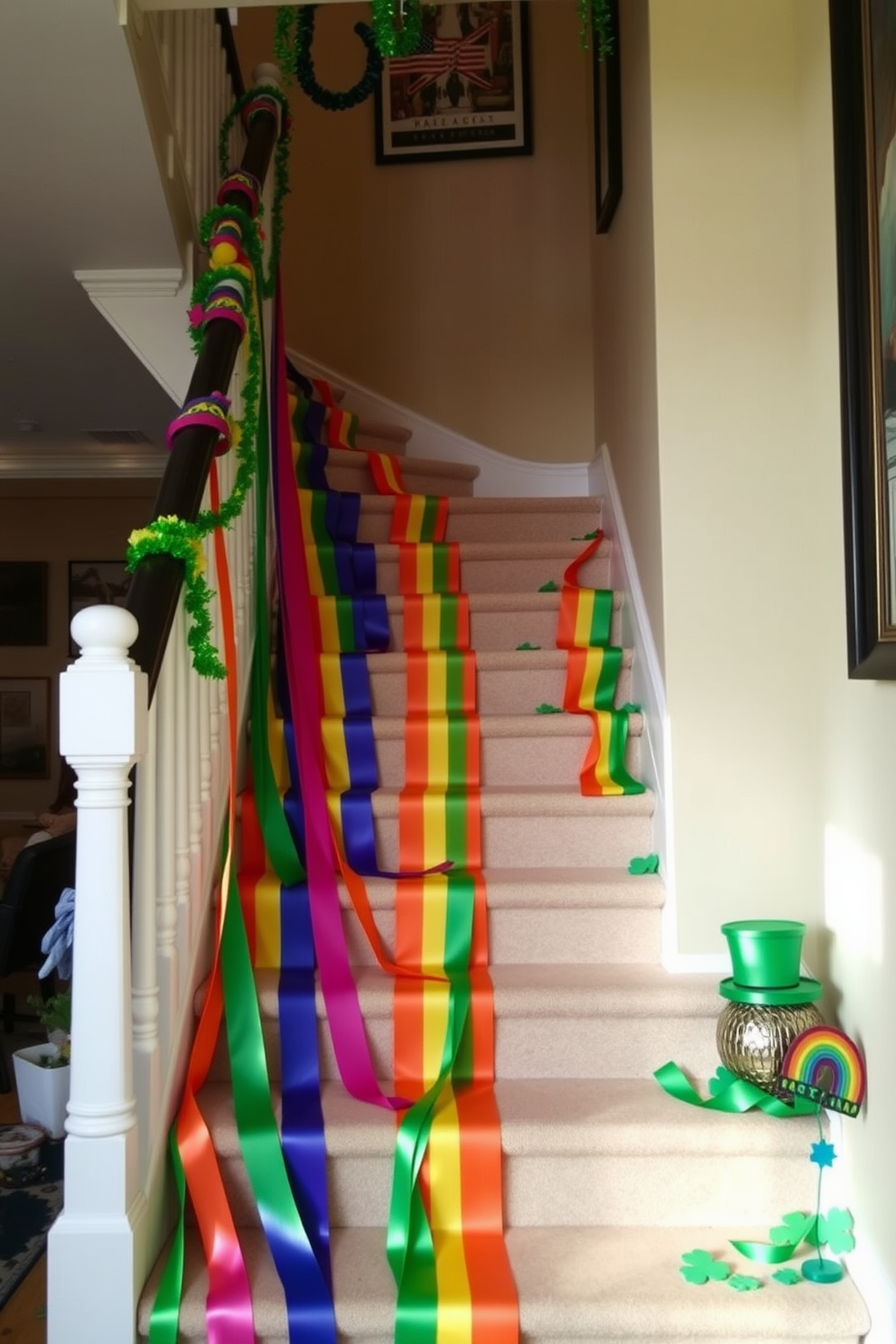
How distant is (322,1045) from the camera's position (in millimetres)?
2295

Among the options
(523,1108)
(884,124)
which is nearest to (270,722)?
(523,1108)

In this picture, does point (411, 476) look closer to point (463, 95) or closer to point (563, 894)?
point (463, 95)

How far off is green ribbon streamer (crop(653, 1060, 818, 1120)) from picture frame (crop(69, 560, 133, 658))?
17.4 feet

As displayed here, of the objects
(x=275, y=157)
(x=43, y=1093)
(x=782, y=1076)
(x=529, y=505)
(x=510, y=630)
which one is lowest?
(x=43, y=1093)

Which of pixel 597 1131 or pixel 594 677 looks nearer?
pixel 597 1131

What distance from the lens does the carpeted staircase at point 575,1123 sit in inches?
69.8

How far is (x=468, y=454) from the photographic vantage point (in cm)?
460

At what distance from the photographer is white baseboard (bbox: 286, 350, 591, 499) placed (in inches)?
176

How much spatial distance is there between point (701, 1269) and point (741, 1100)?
33cm

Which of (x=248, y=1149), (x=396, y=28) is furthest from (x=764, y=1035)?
(x=396, y=28)

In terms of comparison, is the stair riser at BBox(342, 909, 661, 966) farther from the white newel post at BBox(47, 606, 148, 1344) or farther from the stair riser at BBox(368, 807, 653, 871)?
the white newel post at BBox(47, 606, 148, 1344)

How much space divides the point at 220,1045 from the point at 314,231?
143 inches

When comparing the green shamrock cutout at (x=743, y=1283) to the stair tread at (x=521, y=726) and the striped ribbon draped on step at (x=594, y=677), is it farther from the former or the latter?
the stair tread at (x=521, y=726)

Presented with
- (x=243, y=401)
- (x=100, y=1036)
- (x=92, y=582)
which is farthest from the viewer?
(x=92, y=582)
